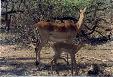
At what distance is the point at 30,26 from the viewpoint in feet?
39.9

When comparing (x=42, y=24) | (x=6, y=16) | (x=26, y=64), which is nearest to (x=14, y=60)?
(x=26, y=64)

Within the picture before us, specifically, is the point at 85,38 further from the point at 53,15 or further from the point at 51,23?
the point at 51,23

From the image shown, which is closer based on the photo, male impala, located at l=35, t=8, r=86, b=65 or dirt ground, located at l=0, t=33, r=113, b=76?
dirt ground, located at l=0, t=33, r=113, b=76

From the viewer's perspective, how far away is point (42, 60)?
10.4m

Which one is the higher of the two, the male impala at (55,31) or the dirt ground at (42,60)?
the male impala at (55,31)

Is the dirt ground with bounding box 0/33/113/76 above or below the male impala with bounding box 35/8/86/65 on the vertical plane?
below

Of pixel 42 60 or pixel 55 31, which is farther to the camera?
pixel 42 60

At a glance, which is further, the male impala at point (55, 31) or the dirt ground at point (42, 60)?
the male impala at point (55, 31)

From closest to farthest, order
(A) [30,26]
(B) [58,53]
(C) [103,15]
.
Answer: (B) [58,53], (A) [30,26], (C) [103,15]

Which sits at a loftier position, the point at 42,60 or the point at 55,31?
the point at 55,31

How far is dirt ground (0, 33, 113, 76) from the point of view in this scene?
361 inches

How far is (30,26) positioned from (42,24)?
2.10 metres

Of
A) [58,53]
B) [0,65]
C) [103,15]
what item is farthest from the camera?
[103,15]

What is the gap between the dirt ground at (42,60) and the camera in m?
9.18
